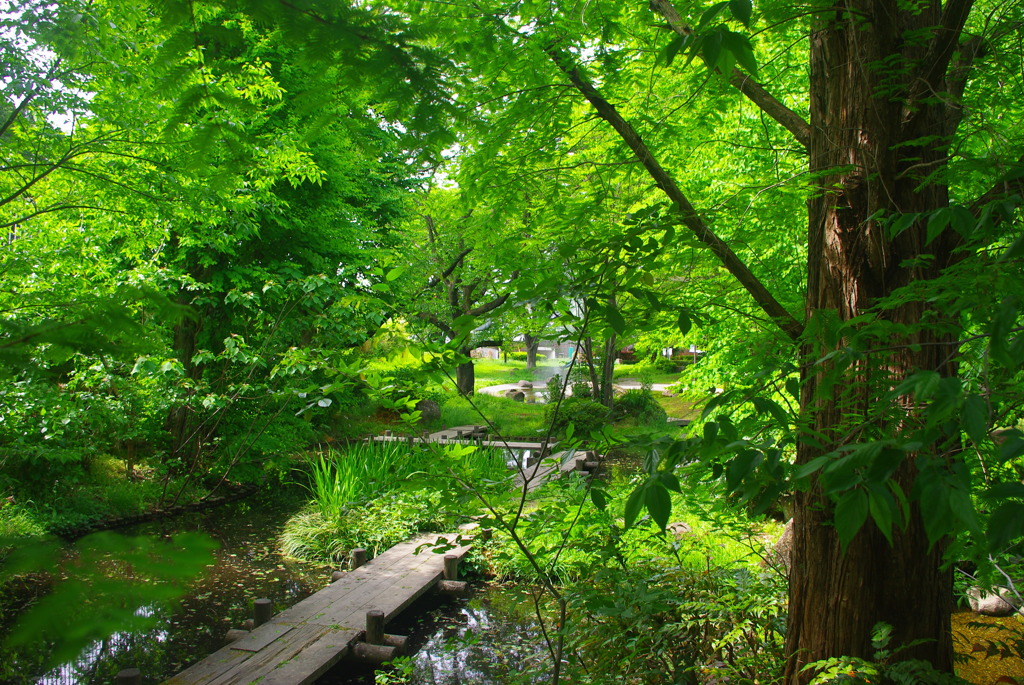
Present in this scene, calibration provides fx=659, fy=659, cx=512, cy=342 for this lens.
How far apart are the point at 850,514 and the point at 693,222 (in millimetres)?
1833

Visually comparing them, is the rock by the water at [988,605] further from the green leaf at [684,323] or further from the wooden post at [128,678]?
the wooden post at [128,678]

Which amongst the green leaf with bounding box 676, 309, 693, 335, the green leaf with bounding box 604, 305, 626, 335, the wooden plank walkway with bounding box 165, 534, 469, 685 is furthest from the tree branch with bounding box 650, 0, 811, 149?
the wooden plank walkway with bounding box 165, 534, 469, 685

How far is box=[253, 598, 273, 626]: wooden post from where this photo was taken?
4457 mm

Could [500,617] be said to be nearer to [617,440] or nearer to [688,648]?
[688,648]

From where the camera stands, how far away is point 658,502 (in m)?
1.15

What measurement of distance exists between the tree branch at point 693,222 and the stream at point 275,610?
5.10 feet

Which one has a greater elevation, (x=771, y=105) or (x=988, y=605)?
(x=771, y=105)

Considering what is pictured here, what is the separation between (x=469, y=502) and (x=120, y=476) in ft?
22.8

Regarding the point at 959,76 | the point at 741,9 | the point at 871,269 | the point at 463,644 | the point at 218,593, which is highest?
the point at 959,76

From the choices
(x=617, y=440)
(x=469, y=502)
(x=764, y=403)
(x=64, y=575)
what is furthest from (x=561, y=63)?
(x=64, y=575)

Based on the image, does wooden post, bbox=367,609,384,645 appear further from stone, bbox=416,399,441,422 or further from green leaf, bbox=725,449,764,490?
stone, bbox=416,399,441,422

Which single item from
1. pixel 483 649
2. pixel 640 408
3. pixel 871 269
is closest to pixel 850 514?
pixel 871 269

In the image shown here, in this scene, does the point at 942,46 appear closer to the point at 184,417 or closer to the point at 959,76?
the point at 959,76

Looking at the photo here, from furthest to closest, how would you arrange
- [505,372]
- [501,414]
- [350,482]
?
[505,372] → [501,414] → [350,482]
